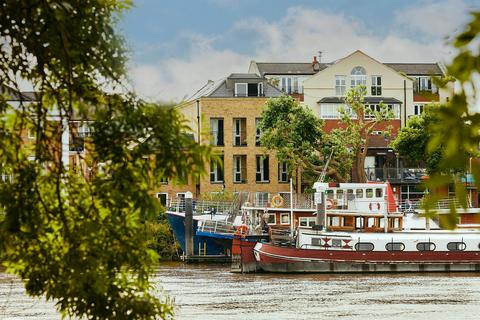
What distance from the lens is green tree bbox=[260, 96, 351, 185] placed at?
72438mm

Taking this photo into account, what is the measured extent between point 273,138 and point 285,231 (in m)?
15.8

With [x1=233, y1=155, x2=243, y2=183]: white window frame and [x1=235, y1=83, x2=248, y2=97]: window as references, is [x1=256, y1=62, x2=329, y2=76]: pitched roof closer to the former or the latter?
[x1=235, y1=83, x2=248, y2=97]: window

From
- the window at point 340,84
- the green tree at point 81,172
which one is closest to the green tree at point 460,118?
the green tree at point 81,172

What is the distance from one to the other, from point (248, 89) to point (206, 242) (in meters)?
17.7

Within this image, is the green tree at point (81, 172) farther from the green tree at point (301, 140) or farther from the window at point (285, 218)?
the green tree at point (301, 140)

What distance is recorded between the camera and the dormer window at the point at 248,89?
265 ft

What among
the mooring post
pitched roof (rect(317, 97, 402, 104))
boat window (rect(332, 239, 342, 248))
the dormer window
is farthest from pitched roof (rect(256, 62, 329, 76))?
boat window (rect(332, 239, 342, 248))

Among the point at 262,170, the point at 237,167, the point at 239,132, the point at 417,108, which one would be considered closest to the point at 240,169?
Answer: the point at 237,167

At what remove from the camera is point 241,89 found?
265 ft

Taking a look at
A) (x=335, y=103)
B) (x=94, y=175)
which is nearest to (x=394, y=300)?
(x=94, y=175)

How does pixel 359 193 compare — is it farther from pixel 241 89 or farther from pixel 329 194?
pixel 241 89

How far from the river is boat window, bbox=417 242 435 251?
5.56ft

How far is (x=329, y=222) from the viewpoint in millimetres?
56875

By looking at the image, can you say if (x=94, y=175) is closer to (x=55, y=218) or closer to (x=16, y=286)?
(x=55, y=218)
